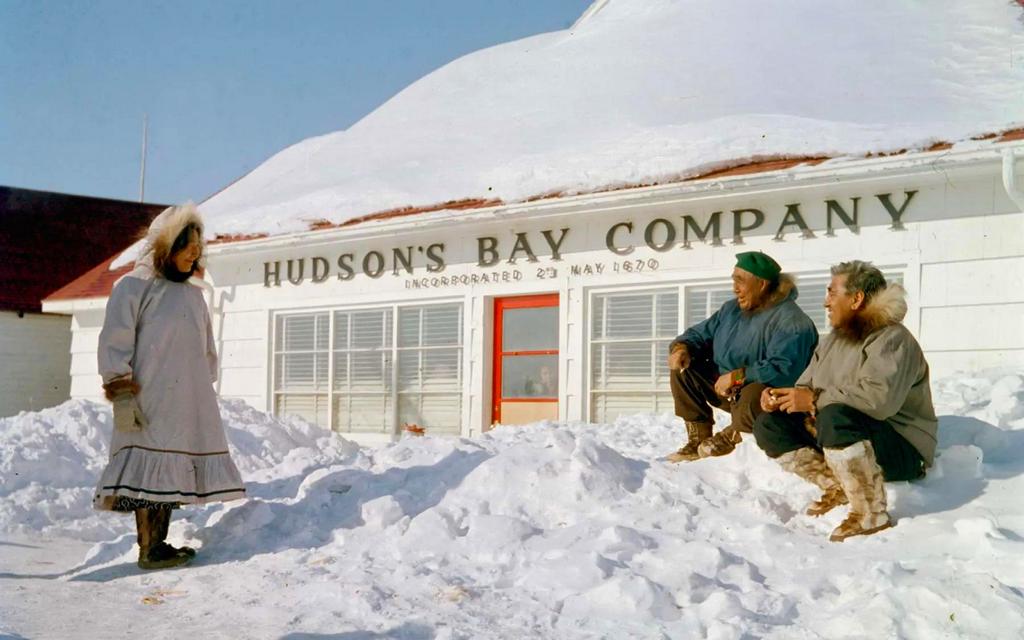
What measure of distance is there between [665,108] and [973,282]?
473 centimetres

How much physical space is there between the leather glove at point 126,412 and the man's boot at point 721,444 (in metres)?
3.28

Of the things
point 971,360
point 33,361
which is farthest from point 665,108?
point 33,361

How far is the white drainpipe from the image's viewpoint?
7.70 metres

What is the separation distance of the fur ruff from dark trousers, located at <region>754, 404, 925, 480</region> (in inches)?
17.5

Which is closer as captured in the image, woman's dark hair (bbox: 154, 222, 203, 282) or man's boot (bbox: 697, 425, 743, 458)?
woman's dark hair (bbox: 154, 222, 203, 282)

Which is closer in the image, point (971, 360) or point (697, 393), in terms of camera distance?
point (697, 393)

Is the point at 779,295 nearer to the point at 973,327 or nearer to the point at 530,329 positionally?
the point at 973,327

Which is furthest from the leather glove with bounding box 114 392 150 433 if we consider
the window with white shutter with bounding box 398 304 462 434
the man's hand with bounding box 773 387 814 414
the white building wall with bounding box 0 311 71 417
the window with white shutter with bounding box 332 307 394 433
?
the white building wall with bounding box 0 311 71 417

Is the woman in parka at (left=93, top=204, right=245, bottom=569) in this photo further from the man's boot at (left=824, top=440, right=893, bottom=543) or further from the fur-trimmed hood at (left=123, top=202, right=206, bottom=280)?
the man's boot at (left=824, top=440, right=893, bottom=543)

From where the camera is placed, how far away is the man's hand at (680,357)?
20.3 feet

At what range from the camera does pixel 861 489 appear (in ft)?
16.3

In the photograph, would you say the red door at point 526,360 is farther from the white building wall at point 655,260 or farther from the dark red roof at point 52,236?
the dark red roof at point 52,236

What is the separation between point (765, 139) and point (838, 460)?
4973 millimetres

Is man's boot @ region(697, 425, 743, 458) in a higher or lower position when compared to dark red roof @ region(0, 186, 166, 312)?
lower
